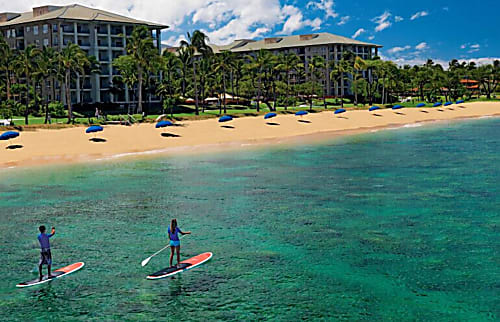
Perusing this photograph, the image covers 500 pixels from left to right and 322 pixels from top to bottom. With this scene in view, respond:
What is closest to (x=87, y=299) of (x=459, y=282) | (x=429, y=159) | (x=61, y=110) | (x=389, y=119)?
(x=459, y=282)

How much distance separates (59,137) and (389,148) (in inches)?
1601

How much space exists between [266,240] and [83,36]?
120 meters

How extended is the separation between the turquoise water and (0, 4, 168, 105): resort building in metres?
86.6

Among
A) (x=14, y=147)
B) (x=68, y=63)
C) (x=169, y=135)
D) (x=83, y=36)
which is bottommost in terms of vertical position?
(x=14, y=147)

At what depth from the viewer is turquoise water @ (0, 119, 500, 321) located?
2006 centimetres

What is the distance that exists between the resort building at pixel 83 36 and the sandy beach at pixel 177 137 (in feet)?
152

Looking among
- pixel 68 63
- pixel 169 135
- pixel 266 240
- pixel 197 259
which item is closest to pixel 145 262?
pixel 197 259

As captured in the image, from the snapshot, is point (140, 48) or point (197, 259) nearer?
point (197, 259)

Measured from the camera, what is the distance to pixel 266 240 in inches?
1100

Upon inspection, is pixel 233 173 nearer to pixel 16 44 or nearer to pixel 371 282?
pixel 371 282

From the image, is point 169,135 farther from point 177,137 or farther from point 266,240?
point 266,240

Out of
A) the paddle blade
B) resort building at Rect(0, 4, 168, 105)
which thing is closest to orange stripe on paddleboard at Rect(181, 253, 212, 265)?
the paddle blade

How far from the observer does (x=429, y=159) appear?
190ft

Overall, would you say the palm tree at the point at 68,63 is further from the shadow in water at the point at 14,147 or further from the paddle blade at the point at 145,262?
the paddle blade at the point at 145,262
